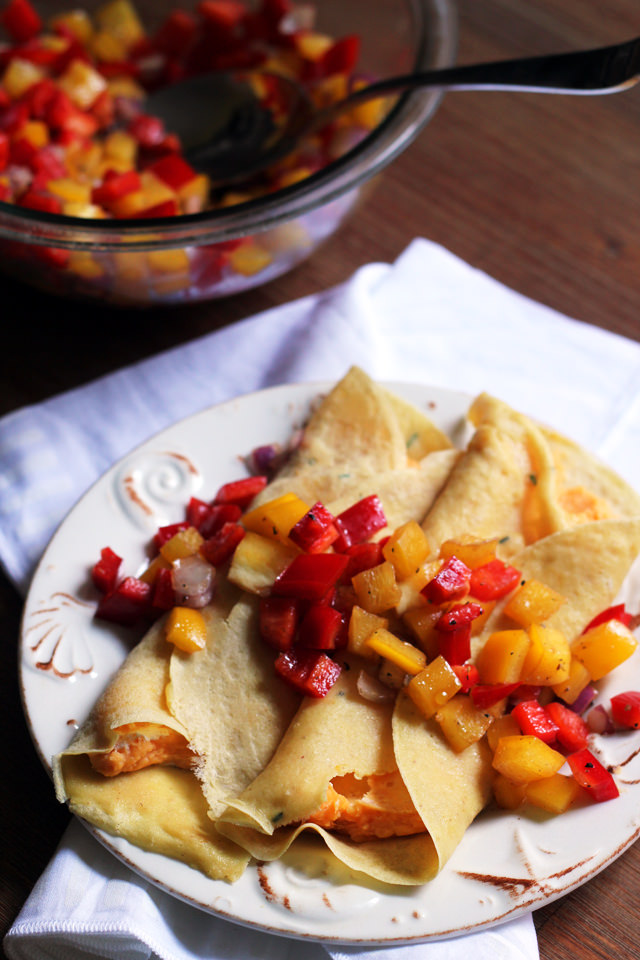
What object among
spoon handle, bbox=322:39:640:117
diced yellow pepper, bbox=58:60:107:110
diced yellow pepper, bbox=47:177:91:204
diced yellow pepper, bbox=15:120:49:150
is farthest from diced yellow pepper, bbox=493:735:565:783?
diced yellow pepper, bbox=58:60:107:110

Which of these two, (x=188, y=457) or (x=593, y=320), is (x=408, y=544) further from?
(x=593, y=320)

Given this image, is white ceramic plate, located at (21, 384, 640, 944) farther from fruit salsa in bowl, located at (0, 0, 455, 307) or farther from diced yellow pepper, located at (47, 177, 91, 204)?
diced yellow pepper, located at (47, 177, 91, 204)

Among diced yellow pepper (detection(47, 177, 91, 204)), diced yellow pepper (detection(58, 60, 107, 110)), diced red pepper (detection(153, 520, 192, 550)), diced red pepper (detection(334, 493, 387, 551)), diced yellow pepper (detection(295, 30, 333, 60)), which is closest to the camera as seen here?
diced red pepper (detection(334, 493, 387, 551))

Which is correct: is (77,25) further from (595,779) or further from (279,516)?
(595,779)

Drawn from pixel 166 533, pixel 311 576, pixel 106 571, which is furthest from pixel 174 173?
pixel 311 576

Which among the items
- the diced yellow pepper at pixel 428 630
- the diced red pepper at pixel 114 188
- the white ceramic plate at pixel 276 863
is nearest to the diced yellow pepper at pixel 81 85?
the diced red pepper at pixel 114 188
